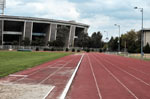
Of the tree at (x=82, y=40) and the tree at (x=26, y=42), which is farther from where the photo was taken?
the tree at (x=82, y=40)

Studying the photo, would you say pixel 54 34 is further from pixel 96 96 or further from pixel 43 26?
pixel 96 96

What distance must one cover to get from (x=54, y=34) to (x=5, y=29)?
24.4 metres

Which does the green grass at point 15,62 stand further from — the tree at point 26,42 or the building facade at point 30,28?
the building facade at point 30,28

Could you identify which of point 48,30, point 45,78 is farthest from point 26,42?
point 45,78

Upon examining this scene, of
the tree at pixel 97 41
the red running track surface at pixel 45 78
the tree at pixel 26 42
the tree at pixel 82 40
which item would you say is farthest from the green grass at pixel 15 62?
the tree at pixel 97 41

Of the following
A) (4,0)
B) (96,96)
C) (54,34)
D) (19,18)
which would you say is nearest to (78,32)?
(54,34)

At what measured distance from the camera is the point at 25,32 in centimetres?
8775

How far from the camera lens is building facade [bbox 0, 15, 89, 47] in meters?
85.3

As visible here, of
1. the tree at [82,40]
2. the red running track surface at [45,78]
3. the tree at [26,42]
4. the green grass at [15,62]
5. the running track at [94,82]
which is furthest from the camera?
the tree at [82,40]

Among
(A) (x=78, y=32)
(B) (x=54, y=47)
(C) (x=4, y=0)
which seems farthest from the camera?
(A) (x=78, y=32)

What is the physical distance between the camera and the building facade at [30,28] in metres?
85.3

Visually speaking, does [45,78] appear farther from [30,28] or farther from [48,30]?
[48,30]

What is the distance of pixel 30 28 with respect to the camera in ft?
286

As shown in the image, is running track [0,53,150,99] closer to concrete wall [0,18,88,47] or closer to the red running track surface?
the red running track surface
